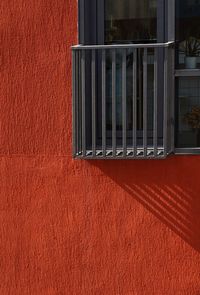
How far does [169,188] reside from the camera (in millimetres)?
4078

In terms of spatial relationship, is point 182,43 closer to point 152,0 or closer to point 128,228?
point 152,0

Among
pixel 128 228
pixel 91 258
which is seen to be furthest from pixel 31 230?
pixel 128 228

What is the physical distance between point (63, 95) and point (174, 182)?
3.97 feet

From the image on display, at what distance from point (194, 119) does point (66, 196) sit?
130 centimetres

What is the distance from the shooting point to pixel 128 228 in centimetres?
416

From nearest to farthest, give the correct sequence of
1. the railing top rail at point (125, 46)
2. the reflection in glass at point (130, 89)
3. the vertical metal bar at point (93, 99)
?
the railing top rail at point (125, 46)
the vertical metal bar at point (93, 99)
the reflection in glass at point (130, 89)

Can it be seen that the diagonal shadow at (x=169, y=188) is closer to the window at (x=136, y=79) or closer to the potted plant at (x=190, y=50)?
the window at (x=136, y=79)

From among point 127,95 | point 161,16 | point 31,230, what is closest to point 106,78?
point 127,95

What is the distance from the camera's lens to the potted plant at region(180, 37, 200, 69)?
13.5 ft

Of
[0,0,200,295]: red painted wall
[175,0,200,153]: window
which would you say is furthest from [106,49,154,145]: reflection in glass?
[0,0,200,295]: red painted wall

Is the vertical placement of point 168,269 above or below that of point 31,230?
below

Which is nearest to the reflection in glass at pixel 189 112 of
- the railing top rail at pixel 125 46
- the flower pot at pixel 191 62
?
the flower pot at pixel 191 62

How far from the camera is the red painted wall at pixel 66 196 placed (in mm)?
4102

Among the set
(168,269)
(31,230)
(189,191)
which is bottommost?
(168,269)
